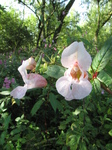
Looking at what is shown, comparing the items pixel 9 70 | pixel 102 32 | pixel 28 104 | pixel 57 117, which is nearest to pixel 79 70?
pixel 57 117

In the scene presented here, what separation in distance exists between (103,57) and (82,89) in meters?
0.16

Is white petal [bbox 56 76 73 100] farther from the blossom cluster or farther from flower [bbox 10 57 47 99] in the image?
flower [bbox 10 57 47 99]

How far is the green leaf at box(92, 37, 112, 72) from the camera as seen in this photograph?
58 centimetres

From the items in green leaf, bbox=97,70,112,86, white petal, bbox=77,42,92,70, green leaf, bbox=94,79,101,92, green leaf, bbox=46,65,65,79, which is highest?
white petal, bbox=77,42,92,70

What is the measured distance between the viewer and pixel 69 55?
584 mm

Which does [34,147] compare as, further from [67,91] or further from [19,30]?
[19,30]

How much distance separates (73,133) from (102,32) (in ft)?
77.0

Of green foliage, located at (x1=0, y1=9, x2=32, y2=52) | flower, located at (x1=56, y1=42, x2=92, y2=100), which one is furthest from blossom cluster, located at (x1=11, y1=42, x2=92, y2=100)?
green foliage, located at (x1=0, y1=9, x2=32, y2=52)

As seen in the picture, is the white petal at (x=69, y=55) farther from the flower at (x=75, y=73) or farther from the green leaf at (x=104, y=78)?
the green leaf at (x=104, y=78)

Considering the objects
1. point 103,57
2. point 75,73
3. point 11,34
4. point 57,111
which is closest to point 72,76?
point 75,73

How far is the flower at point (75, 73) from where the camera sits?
53 centimetres

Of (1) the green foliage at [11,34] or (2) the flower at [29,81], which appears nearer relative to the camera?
(2) the flower at [29,81]

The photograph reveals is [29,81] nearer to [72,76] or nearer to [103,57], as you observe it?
[72,76]

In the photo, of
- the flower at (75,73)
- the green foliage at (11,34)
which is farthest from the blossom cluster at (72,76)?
the green foliage at (11,34)
